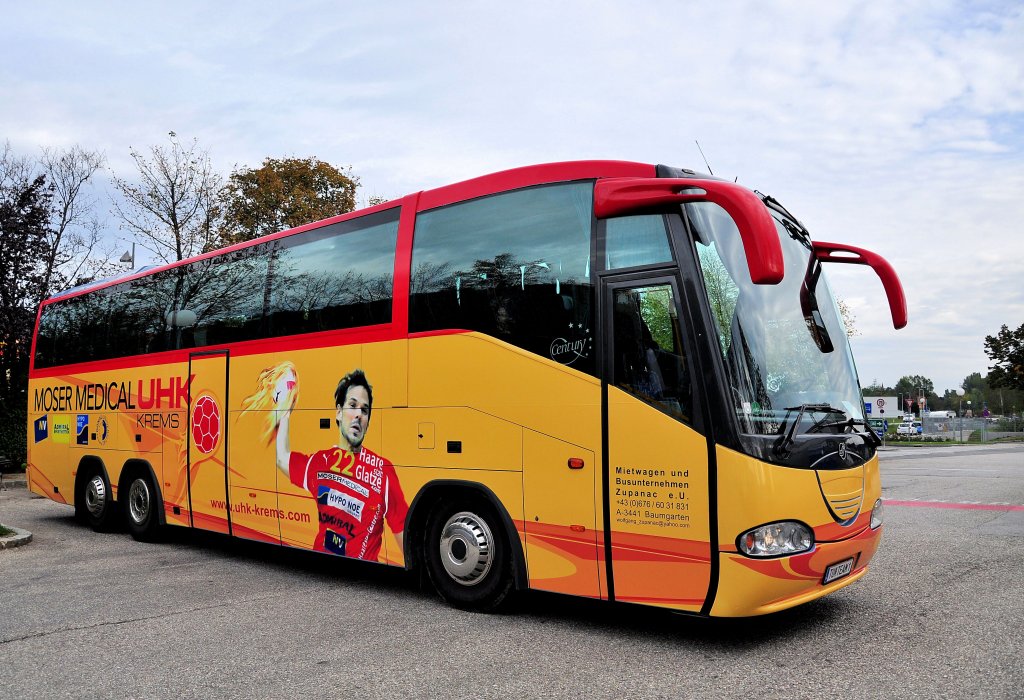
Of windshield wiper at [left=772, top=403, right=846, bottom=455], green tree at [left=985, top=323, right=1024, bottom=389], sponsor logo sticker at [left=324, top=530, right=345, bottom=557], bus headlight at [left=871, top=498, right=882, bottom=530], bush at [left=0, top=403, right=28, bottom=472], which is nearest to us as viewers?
windshield wiper at [left=772, top=403, right=846, bottom=455]

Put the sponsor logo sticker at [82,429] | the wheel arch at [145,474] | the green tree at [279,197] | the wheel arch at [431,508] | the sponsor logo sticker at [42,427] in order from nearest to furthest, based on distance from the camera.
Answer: the wheel arch at [431,508] < the wheel arch at [145,474] < the sponsor logo sticker at [82,429] < the sponsor logo sticker at [42,427] < the green tree at [279,197]

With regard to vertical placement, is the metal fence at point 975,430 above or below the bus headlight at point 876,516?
below

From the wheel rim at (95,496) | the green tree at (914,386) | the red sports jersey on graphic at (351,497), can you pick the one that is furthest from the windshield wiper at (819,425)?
the green tree at (914,386)

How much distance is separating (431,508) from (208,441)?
3.84 m

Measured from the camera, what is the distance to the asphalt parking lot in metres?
4.84

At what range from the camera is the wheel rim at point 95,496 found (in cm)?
1186

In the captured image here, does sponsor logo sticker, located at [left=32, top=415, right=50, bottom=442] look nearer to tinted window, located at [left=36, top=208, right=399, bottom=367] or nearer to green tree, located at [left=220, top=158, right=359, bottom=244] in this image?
tinted window, located at [left=36, top=208, right=399, bottom=367]

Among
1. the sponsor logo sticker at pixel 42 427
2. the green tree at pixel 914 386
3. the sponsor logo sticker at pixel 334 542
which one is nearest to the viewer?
the sponsor logo sticker at pixel 334 542

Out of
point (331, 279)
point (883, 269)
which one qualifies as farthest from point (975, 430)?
point (331, 279)

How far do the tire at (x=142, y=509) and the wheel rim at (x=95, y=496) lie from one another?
0.62m

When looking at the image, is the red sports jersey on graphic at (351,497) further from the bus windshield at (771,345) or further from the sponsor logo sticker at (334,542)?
the bus windshield at (771,345)

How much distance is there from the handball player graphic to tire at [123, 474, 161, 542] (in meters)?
3.44

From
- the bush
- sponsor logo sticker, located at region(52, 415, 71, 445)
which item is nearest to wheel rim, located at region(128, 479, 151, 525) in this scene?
sponsor logo sticker, located at region(52, 415, 71, 445)

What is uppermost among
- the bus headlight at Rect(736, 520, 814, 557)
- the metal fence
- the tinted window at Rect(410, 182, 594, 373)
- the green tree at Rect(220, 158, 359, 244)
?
the green tree at Rect(220, 158, 359, 244)
